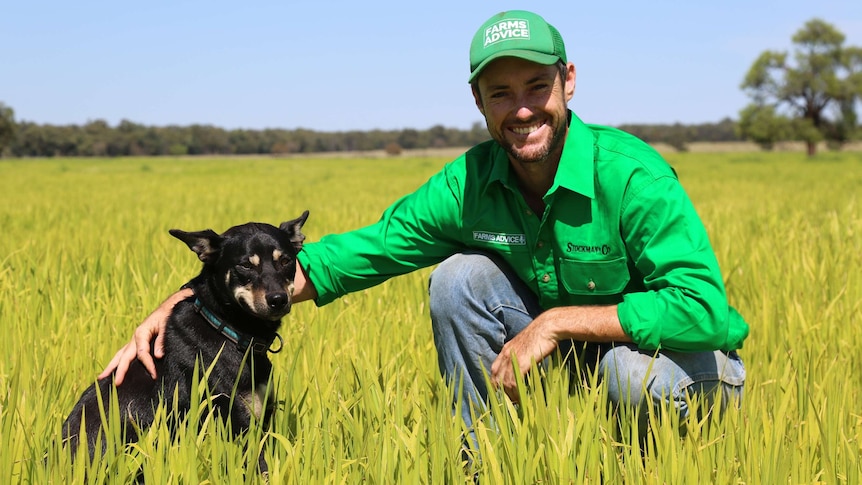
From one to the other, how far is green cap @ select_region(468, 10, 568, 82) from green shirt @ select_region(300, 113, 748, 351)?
0.35 metres

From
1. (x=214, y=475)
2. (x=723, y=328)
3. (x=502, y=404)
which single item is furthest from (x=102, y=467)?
(x=723, y=328)

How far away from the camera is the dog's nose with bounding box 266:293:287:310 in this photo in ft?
9.17

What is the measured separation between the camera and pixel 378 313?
422 centimetres

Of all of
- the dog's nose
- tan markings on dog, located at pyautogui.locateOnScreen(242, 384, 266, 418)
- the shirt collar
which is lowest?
tan markings on dog, located at pyautogui.locateOnScreen(242, 384, 266, 418)

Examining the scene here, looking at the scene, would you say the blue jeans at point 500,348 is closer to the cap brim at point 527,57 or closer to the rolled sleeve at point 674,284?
the rolled sleeve at point 674,284

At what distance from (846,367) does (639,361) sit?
1174 millimetres

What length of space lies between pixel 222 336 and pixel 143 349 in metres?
0.27

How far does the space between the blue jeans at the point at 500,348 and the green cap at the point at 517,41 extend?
0.79 meters

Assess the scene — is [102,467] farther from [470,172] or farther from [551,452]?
[470,172]

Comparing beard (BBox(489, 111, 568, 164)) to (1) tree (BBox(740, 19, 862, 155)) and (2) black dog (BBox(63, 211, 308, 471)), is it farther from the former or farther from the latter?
(1) tree (BBox(740, 19, 862, 155))

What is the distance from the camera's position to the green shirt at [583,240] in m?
2.53

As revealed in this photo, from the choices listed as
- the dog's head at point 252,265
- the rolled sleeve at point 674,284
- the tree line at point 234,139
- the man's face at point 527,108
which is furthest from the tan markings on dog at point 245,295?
the tree line at point 234,139

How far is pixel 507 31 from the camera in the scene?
2775mm

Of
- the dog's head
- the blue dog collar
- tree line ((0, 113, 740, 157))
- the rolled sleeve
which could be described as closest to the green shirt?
the rolled sleeve
